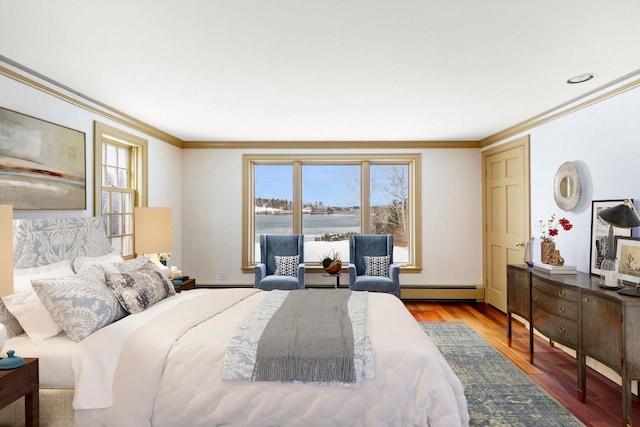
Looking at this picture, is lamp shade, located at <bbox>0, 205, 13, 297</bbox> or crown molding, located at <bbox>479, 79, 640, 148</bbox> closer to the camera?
lamp shade, located at <bbox>0, 205, 13, 297</bbox>

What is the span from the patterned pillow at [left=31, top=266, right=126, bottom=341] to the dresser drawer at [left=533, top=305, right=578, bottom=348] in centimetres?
335

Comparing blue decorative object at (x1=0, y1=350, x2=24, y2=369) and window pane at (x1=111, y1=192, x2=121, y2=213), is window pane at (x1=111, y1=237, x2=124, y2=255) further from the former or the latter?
blue decorative object at (x1=0, y1=350, x2=24, y2=369)

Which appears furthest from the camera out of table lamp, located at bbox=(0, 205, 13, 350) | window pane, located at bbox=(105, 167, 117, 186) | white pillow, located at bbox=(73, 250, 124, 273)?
window pane, located at bbox=(105, 167, 117, 186)

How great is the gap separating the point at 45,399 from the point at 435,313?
4.51 metres

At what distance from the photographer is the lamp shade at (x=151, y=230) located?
13.9 feet

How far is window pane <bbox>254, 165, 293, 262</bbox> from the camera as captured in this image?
6.38 m

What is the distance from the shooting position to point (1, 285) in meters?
2.05

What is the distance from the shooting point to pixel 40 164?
3.18 m

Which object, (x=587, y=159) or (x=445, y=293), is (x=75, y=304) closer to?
(x=587, y=159)

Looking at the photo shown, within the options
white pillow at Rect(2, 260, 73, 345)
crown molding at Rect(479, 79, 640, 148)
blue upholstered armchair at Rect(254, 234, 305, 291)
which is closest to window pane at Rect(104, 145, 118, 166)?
blue upholstered armchair at Rect(254, 234, 305, 291)

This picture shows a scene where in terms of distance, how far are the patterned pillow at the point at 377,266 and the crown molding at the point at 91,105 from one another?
3.23m

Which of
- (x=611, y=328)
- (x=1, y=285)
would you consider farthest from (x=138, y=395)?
(x=611, y=328)

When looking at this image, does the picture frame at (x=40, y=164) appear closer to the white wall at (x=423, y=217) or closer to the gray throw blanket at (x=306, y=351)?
the gray throw blanket at (x=306, y=351)

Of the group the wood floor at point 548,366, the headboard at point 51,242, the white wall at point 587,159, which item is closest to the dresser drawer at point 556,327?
the wood floor at point 548,366
